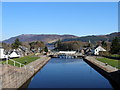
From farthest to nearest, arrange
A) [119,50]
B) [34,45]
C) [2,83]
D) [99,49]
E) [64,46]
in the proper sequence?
1. [64,46]
2. [34,45]
3. [99,49]
4. [119,50]
5. [2,83]

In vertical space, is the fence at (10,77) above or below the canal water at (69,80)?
above

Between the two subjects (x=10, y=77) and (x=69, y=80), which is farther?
(x=69, y=80)

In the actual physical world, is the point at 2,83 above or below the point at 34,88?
above

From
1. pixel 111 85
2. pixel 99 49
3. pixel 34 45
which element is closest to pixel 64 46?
pixel 34 45

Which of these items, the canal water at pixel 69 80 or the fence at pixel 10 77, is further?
the canal water at pixel 69 80

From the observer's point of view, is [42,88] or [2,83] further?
[42,88]

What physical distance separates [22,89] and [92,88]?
7.05 m

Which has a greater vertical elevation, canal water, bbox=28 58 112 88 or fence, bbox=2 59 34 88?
fence, bbox=2 59 34 88

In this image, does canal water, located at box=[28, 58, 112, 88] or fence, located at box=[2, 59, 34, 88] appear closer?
fence, located at box=[2, 59, 34, 88]

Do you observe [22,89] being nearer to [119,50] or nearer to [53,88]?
[53,88]

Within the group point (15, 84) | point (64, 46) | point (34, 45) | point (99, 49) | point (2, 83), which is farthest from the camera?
point (64, 46)

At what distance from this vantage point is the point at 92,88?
2042 centimetres

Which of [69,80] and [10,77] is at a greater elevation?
[10,77]

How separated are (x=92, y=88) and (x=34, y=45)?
98.7 meters
